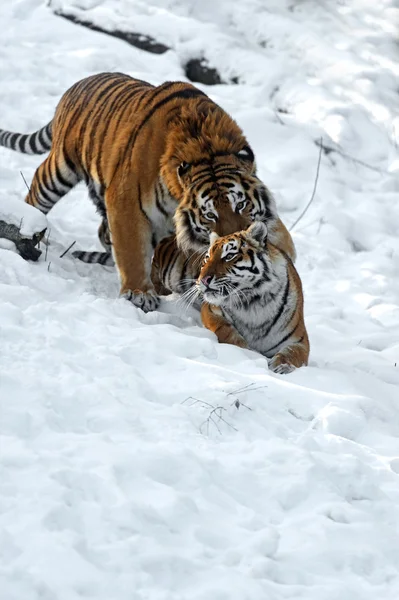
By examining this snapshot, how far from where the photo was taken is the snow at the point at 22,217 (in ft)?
17.6

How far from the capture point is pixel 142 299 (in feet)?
17.4

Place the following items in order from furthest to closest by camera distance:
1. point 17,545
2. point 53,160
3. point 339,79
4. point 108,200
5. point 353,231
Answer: point 339,79, point 353,231, point 53,160, point 108,200, point 17,545

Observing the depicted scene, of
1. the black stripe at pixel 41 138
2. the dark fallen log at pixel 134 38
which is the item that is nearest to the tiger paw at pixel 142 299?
the black stripe at pixel 41 138

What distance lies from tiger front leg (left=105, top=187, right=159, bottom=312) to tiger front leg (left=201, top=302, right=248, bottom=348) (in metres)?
0.38

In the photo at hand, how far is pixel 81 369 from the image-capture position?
3.70 metres

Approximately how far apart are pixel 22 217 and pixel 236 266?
1.46 meters

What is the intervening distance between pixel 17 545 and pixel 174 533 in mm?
482

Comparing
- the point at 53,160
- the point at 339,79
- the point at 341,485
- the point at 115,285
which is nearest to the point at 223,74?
the point at 339,79

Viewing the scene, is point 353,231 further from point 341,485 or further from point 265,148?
point 341,485

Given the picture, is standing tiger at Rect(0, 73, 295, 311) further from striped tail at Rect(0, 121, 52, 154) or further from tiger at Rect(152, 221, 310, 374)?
striped tail at Rect(0, 121, 52, 154)

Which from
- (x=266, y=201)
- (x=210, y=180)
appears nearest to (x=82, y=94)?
(x=210, y=180)

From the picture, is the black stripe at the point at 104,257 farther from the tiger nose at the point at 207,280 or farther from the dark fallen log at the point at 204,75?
the dark fallen log at the point at 204,75

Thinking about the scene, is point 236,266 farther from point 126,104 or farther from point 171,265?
point 126,104

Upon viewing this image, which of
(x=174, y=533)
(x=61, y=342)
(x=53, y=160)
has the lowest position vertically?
(x=53, y=160)
